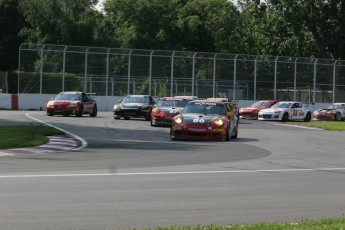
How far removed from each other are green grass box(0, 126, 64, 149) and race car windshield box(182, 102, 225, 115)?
15.7 feet

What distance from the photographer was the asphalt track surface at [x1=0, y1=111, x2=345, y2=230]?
9.62 m

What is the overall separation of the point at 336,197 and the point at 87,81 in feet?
143

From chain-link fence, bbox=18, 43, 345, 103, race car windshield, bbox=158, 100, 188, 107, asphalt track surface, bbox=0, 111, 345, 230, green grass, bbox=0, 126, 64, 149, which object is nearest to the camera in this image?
asphalt track surface, bbox=0, 111, 345, 230

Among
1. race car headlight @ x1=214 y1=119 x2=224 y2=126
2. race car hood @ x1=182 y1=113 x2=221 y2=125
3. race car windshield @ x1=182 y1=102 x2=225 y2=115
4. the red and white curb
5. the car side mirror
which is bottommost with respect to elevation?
the red and white curb

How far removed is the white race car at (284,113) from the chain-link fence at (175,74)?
33.5ft

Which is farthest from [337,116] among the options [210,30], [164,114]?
[210,30]

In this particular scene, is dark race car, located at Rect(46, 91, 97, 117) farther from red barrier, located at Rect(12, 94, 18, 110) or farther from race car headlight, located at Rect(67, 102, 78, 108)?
red barrier, located at Rect(12, 94, 18, 110)

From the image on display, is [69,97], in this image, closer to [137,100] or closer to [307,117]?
[137,100]

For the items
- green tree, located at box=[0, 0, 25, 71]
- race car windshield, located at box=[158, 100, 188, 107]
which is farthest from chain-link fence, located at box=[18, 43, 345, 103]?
green tree, located at box=[0, 0, 25, 71]

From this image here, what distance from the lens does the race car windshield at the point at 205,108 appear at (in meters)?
26.8

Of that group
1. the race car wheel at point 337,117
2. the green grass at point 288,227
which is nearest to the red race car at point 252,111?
the race car wheel at point 337,117

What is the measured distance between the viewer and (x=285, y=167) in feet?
54.4

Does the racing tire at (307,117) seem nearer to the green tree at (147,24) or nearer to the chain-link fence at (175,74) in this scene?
the chain-link fence at (175,74)

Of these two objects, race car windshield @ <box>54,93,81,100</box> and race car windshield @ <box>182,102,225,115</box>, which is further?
race car windshield @ <box>54,93,81,100</box>
